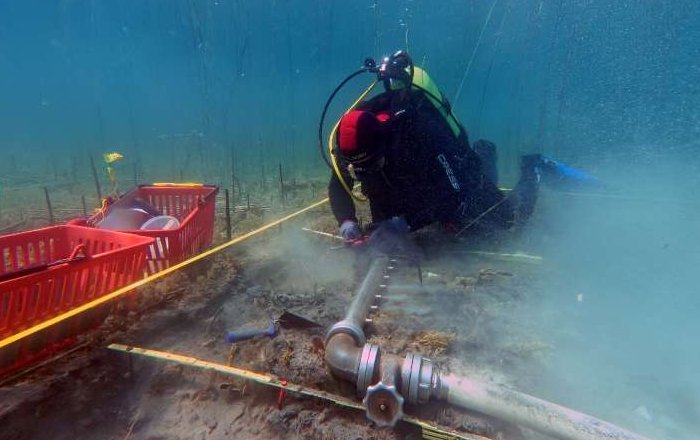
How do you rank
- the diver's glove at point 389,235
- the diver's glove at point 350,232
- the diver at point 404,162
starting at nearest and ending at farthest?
the diver at point 404,162 → the diver's glove at point 389,235 → the diver's glove at point 350,232

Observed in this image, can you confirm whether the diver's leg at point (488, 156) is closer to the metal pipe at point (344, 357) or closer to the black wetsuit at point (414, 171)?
the black wetsuit at point (414, 171)

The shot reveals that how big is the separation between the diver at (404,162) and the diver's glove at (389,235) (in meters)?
0.01

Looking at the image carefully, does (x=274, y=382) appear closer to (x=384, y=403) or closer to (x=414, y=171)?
(x=384, y=403)

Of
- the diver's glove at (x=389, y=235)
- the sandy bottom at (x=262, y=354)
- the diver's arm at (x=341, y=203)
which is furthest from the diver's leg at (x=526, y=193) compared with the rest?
the diver's arm at (x=341, y=203)

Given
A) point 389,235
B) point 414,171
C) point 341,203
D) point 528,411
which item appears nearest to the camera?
point 528,411

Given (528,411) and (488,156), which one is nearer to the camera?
(528,411)

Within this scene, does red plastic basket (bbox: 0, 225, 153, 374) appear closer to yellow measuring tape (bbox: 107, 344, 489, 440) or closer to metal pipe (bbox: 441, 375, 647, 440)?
yellow measuring tape (bbox: 107, 344, 489, 440)

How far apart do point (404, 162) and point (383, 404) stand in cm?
275

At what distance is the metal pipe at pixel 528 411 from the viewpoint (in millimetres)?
1699

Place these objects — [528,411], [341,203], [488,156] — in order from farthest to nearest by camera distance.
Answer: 1. [488,156]
2. [341,203]
3. [528,411]

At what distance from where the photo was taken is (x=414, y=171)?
4.20 meters

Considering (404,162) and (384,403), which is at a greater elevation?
(404,162)

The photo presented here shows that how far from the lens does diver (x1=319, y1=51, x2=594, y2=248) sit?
11.7 ft

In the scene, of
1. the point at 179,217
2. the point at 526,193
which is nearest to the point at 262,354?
the point at 179,217
